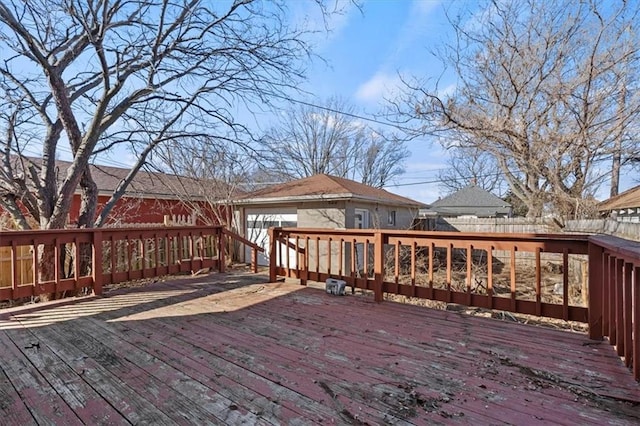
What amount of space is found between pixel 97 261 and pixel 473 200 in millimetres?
21571

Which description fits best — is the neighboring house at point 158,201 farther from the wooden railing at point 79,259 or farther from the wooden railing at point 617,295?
the wooden railing at point 617,295

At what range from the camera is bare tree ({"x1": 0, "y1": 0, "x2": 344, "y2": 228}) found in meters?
5.09

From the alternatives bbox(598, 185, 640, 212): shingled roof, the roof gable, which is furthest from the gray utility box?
the roof gable

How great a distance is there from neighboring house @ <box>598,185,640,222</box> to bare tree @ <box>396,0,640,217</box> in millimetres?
3956

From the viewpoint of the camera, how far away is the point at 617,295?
7.23ft

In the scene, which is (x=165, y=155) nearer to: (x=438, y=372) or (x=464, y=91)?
(x=464, y=91)

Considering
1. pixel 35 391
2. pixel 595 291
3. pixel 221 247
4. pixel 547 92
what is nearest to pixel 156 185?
pixel 221 247

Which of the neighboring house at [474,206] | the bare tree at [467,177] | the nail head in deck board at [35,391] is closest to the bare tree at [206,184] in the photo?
the nail head in deck board at [35,391]

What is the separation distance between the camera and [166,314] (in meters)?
3.52

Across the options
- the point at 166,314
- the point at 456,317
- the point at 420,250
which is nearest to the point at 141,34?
the point at 166,314

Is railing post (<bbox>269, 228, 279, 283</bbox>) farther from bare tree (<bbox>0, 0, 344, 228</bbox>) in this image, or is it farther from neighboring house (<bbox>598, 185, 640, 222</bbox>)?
neighboring house (<bbox>598, 185, 640, 222</bbox>)

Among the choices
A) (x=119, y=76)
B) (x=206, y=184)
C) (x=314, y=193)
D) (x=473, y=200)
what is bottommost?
(x=314, y=193)

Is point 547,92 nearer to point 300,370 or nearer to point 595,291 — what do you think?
point 595,291

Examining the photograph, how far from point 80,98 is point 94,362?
589 centimetres
